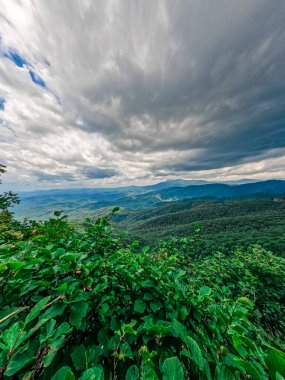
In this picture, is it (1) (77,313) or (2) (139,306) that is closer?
(1) (77,313)

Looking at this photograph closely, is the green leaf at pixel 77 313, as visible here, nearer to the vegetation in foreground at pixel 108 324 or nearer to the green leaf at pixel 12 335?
the vegetation in foreground at pixel 108 324

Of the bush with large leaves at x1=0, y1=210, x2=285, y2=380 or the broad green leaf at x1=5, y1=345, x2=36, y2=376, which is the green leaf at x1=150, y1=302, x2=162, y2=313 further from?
the broad green leaf at x1=5, y1=345, x2=36, y2=376

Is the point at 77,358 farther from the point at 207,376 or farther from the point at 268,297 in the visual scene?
the point at 268,297

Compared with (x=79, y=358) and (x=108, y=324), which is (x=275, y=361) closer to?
(x=79, y=358)

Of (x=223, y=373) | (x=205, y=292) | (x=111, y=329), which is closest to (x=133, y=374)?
(x=223, y=373)

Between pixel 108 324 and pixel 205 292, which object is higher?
pixel 205 292

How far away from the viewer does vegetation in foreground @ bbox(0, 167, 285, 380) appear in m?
1.08

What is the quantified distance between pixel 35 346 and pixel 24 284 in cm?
58

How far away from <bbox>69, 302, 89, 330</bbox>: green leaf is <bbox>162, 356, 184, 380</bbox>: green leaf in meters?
0.79

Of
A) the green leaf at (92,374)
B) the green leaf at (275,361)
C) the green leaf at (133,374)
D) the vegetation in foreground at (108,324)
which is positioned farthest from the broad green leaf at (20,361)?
the green leaf at (275,361)

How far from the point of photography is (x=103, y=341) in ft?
5.27

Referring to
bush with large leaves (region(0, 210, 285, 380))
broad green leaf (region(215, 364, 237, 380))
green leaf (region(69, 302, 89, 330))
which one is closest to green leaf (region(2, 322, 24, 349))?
bush with large leaves (region(0, 210, 285, 380))

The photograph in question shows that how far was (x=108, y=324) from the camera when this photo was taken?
1814mm

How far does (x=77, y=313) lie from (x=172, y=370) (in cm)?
92
